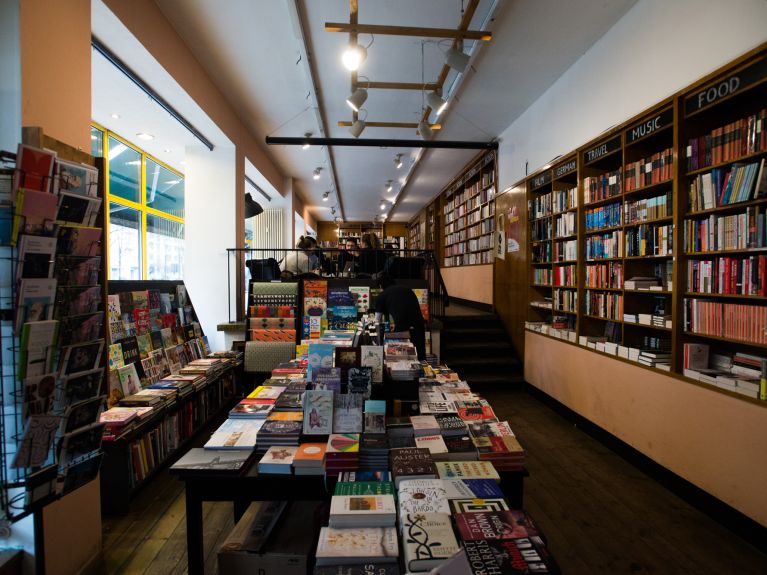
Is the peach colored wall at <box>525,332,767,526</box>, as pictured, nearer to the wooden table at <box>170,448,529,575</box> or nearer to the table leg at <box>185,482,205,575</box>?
the wooden table at <box>170,448,529,575</box>

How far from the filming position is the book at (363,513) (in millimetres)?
1238

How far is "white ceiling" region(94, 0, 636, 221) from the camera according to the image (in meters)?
3.24

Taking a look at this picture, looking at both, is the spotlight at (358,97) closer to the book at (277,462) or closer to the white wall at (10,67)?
the white wall at (10,67)

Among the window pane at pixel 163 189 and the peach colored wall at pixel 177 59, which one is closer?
the peach colored wall at pixel 177 59

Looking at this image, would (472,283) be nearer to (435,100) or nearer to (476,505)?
(435,100)

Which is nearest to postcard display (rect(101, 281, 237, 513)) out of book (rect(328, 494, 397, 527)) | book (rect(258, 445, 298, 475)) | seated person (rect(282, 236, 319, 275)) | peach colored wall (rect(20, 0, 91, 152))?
book (rect(258, 445, 298, 475))

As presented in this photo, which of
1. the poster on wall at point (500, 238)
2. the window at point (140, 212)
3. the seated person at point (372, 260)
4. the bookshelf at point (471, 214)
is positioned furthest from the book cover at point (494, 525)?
the bookshelf at point (471, 214)

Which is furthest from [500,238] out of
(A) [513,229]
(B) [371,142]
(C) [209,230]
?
(C) [209,230]

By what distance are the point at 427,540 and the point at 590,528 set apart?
1.89 m

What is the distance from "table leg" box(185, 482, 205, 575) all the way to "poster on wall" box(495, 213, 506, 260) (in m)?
5.44

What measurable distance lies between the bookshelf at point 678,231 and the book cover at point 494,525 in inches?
81.9

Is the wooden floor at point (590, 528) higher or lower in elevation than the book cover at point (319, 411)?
lower

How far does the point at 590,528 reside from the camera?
2.41m

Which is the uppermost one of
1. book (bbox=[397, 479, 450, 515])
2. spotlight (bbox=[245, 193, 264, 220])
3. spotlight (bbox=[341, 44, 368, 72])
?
spotlight (bbox=[341, 44, 368, 72])
